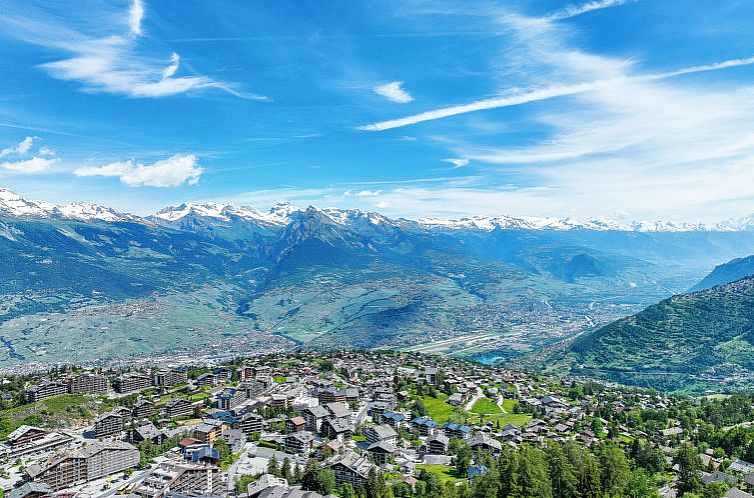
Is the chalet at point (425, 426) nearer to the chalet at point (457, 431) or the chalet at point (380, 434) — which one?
the chalet at point (457, 431)

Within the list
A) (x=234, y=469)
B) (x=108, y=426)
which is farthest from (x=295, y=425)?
(x=108, y=426)

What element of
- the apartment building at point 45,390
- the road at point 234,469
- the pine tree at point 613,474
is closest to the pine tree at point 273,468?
the road at point 234,469

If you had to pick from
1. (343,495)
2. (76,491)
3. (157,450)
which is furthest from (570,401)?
(76,491)

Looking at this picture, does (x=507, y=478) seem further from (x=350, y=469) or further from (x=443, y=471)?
(x=350, y=469)

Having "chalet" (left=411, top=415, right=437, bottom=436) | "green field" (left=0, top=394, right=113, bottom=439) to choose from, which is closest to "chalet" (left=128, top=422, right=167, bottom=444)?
"green field" (left=0, top=394, right=113, bottom=439)

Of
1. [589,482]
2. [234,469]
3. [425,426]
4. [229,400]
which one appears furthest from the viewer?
[229,400]

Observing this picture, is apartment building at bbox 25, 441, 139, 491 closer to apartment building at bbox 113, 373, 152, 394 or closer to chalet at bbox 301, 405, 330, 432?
chalet at bbox 301, 405, 330, 432
